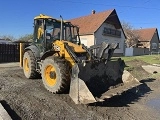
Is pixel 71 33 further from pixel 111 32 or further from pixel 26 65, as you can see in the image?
pixel 111 32

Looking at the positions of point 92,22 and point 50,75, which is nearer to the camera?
point 50,75

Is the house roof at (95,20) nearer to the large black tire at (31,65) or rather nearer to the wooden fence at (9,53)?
the wooden fence at (9,53)

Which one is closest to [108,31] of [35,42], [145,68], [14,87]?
[145,68]

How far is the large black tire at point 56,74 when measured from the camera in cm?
663

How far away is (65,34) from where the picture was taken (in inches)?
337

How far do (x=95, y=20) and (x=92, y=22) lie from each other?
486mm

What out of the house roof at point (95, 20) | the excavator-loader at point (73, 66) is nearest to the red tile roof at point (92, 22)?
the house roof at point (95, 20)

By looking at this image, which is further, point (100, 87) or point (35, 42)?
point (35, 42)

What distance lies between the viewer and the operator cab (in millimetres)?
8188

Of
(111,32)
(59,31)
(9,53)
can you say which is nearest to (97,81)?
Answer: (59,31)

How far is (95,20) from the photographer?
28.3m

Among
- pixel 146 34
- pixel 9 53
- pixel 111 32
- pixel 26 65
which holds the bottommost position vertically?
pixel 26 65

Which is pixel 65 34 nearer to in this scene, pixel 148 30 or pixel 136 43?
pixel 136 43

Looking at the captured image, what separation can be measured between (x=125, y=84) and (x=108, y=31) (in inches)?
867
